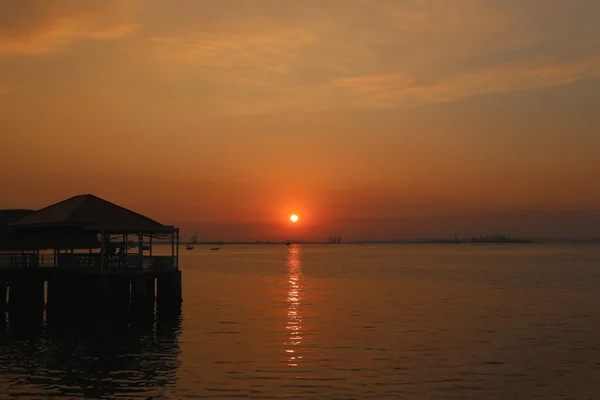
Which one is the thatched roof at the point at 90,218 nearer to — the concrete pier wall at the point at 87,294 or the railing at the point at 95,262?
the railing at the point at 95,262

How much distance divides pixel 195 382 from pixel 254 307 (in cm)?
3188

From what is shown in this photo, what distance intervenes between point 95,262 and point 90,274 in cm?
254

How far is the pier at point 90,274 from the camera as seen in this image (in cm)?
4266

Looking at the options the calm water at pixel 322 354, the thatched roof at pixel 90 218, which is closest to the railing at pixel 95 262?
the thatched roof at pixel 90 218

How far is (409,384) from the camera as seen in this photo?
27.8 m

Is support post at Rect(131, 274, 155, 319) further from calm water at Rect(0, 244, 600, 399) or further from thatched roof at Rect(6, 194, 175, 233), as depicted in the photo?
thatched roof at Rect(6, 194, 175, 233)

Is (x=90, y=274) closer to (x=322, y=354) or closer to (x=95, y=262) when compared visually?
(x=95, y=262)

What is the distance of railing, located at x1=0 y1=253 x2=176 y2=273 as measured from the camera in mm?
44375

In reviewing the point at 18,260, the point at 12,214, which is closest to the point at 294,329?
the point at 18,260

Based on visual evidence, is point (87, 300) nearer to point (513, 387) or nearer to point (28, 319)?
point (28, 319)

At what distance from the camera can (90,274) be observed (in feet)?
140

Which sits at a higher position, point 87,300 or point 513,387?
point 87,300

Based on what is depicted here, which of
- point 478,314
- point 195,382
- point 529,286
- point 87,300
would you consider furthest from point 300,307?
point 529,286

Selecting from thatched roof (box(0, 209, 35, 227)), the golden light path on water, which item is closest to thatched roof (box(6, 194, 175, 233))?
thatched roof (box(0, 209, 35, 227))
